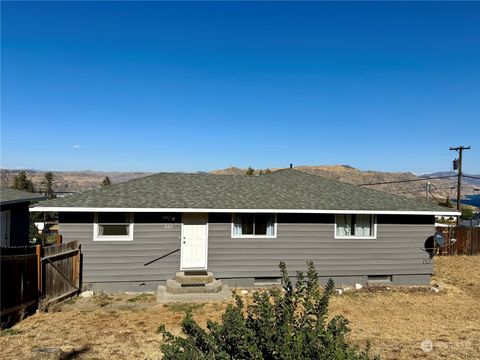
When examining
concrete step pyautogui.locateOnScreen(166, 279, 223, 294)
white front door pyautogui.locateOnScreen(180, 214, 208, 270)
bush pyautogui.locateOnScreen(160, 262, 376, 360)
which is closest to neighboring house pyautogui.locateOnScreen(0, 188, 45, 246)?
white front door pyautogui.locateOnScreen(180, 214, 208, 270)

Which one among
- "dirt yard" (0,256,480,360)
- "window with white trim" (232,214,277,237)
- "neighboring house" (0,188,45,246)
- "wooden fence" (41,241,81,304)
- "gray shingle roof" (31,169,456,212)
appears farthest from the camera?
"neighboring house" (0,188,45,246)

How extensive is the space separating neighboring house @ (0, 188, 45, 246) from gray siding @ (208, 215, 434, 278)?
7.26 meters

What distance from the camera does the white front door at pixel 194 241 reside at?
12.8 meters

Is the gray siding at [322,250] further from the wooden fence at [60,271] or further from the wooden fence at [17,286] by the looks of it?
the wooden fence at [17,286]

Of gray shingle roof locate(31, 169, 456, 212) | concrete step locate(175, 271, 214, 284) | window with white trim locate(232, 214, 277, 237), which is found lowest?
concrete step locate(175, 271, 214, 284)

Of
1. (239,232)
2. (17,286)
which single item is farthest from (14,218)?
(239,232)

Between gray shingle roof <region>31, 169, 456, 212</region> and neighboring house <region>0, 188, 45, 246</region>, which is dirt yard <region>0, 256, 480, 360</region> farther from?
neighboring house <region>0, 188, 45, 246</region>

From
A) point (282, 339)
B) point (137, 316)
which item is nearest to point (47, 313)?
point (137, 316)

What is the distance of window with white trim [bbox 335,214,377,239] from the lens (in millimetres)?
13727

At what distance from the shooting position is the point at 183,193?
13680 millimetres

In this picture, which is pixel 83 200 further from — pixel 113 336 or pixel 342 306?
pixel 342 306

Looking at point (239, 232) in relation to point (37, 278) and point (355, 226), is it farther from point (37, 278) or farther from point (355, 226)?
point (37, 278)

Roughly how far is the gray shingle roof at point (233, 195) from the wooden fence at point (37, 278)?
174 centimetres

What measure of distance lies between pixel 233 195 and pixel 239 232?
1456mm
